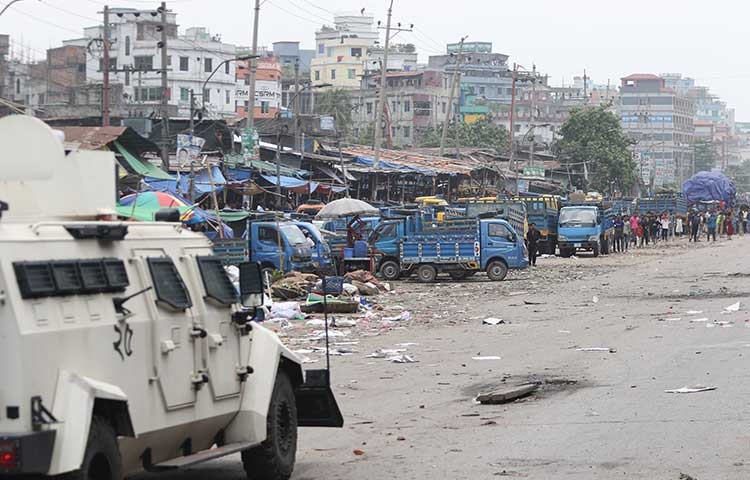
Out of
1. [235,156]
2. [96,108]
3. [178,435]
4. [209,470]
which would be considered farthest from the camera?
[96,108]

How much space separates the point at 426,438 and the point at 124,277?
15.4 ft

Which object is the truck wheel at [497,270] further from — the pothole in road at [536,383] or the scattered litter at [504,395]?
the scattered litter at [504,395]

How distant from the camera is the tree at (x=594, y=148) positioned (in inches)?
3834

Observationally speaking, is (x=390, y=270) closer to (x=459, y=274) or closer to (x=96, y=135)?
(x=459, y=274)

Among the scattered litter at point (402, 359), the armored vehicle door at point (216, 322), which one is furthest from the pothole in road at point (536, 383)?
the armored vehicle door at point (216, 322)

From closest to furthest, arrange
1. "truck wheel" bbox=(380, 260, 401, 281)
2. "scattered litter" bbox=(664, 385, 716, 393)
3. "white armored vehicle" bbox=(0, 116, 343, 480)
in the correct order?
1. "white armored vehicle" bbox=(0, 116, 343, 480)
2. "scattered litter" bbox=(664, 385, 716, 393)
3. "truck wheel" bbox=(380, 260, 401, 281)

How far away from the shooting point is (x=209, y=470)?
999 centimetres

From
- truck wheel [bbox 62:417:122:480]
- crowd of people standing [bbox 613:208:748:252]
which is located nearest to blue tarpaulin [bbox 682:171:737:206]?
crowd of people standing [bbox 613:208:748:252]

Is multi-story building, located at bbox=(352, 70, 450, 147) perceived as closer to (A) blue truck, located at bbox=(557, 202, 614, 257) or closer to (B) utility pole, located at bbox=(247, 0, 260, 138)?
(A) blue truck, located at bbox=(557, 202, 614, 257)

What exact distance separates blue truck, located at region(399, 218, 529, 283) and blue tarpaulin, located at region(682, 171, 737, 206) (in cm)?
5422

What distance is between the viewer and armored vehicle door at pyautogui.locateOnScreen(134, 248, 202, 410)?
25.3 feet

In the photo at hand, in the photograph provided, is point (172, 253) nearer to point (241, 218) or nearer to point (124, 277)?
point (124, 277)

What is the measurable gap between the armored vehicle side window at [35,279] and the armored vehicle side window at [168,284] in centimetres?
115

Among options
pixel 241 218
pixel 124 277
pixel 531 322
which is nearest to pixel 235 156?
pixel 241 218
